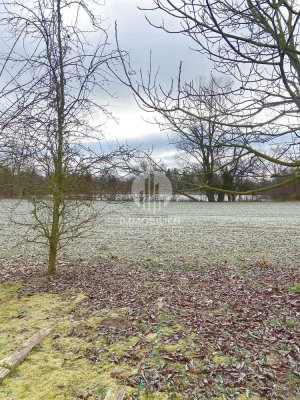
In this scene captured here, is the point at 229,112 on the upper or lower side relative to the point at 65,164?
upper

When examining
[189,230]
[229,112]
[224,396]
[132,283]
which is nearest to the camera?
[224,396]

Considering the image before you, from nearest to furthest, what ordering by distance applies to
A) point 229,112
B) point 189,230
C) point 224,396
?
1. point 224,396
2. point 229,112
3. point 189,230

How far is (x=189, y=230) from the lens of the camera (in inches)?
396

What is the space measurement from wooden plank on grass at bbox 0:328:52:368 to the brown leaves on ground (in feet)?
1.65

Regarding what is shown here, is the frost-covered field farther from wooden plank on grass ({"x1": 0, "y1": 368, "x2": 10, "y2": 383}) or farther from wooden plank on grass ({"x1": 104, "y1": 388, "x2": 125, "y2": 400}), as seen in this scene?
wooden plank on grass ({"x1": 104, "y1": 388, "x2": 125, "y2": 400})

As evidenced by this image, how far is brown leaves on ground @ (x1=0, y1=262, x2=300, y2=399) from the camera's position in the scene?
6.79 ft

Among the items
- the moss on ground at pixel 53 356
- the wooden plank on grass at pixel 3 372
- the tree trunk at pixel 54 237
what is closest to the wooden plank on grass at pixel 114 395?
the moss on ground at pixel 53 356

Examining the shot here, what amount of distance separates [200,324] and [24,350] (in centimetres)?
154

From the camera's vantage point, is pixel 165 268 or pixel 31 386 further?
pixel 165 268

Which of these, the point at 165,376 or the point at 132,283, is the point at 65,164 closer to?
the point at 132,283

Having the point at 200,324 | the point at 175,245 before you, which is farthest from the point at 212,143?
the point at 175,245

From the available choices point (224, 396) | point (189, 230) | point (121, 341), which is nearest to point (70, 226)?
point (121, 341)

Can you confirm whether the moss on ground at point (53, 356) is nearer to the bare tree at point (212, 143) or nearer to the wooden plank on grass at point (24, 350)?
the wooden plank on grass at point (24, 350)

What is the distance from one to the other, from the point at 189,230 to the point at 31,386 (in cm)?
830
